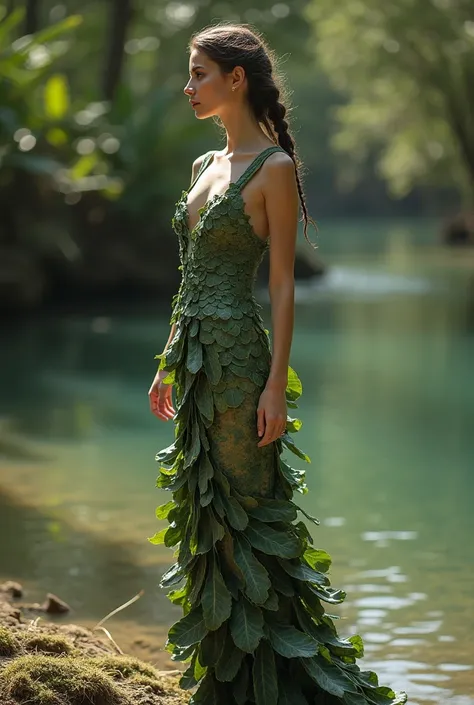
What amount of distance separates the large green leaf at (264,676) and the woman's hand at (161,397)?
2.54 feet

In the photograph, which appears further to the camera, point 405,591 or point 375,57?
point 375,57

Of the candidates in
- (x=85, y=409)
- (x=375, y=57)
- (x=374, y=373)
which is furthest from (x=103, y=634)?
(x=375, y=57)

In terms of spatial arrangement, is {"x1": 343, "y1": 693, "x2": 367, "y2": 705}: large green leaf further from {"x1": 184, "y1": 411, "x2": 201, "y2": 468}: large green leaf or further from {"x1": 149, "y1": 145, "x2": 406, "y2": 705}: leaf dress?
{"x1": 184, "y1": 411, "x2": 201, "y2": 468}: large green leaf

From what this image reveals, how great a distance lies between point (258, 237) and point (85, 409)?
7.62 m

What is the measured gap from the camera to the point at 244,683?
348 centimetres

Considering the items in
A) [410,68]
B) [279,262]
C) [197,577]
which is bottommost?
[197,577]

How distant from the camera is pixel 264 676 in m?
3.43

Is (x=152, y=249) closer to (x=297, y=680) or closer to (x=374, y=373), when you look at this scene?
(x=374, y=373)

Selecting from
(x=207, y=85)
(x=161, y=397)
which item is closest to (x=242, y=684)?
(x=161, y=397)

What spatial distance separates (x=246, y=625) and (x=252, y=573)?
5.6 inches

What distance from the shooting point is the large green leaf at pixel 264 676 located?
3398 millimetres

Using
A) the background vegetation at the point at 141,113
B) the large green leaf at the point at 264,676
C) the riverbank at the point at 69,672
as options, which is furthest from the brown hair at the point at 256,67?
Answer: the riverbank at the point at 69,672

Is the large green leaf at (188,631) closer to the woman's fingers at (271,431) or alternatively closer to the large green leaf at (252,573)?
the large green leaf at (252,573)

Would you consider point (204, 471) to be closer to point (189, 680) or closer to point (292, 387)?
point (292, 387)
